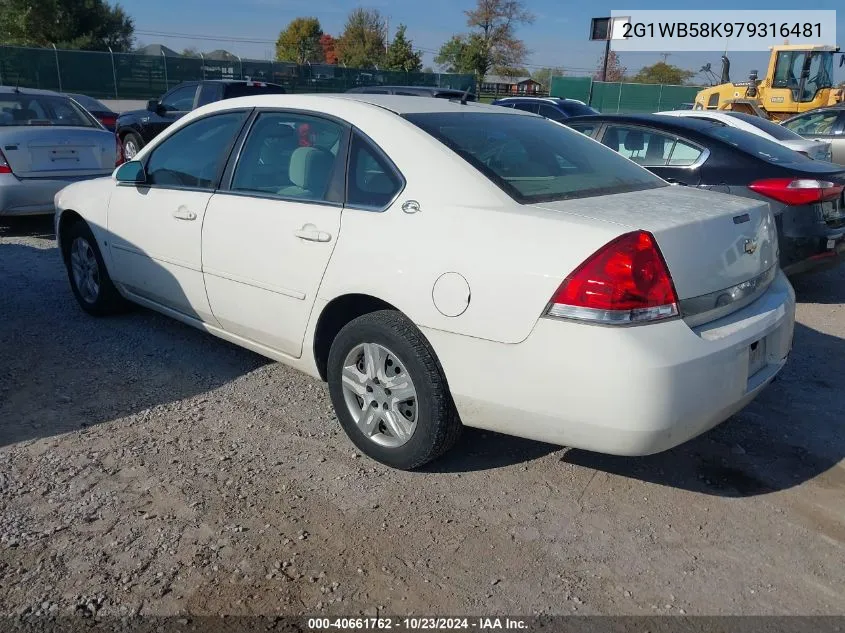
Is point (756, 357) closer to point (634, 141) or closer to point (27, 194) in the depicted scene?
point (634, 141)

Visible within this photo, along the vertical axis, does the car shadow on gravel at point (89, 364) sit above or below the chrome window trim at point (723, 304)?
below

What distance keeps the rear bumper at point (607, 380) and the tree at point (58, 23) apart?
149 ft

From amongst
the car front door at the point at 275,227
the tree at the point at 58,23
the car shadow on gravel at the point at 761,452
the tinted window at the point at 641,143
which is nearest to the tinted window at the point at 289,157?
the car front door at the point at 275,227

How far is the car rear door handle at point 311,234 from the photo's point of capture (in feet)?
10.6

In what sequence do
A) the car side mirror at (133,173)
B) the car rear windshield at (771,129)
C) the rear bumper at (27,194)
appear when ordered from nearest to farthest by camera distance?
the car side mirror at (133,173) < the rear bumper at (27,194) < the car rear windshield at (771,129)

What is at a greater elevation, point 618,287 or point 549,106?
point 549,106

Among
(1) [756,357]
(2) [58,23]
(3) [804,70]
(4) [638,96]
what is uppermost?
(2) [58,23]

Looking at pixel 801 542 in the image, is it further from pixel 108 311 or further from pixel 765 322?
pixel 108 311

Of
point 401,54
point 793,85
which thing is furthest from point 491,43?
point 793,85

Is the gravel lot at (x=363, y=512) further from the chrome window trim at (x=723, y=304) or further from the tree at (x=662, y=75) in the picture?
the tree at (x=662, y=75)

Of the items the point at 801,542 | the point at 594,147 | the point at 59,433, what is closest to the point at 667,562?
the point at 801,542

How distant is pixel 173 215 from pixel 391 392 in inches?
73.4

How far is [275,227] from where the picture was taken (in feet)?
11.4

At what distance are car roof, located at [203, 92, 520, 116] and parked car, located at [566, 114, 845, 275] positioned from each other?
104 inches
